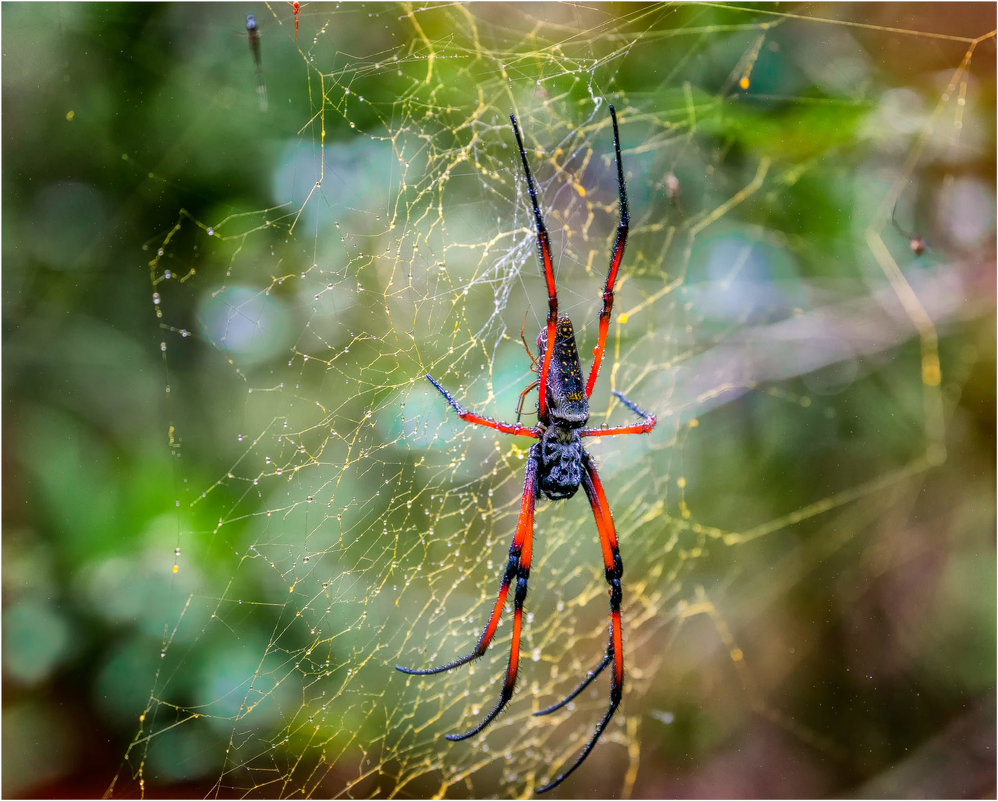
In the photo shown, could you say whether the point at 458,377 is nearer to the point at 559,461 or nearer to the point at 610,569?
the point at 559,461

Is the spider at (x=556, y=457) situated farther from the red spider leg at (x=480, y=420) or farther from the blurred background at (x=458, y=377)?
the blurred background at (x=458, y=377)

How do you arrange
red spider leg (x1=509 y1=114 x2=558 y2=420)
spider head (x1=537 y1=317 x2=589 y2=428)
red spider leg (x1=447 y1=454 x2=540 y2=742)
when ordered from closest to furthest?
1. red spider leg (x1=509 y1=114 x2=558 y2=420)
2. spider head (x1=537 y1=317 x2=589 y2=428)
3. red spider leg (x1=447 y1=454 x2=540 y2=742)

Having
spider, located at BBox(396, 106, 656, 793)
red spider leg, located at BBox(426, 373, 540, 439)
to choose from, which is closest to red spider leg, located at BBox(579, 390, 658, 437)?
spider, located at BBox(396, 106, 656, 793)

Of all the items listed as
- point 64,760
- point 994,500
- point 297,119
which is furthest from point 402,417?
point 994,500

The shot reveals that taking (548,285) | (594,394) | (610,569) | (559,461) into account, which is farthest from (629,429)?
(594,394)

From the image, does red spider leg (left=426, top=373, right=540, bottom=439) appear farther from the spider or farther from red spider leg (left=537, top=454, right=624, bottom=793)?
red spider leg (left=537, top=454, right=624, bottom=793)
